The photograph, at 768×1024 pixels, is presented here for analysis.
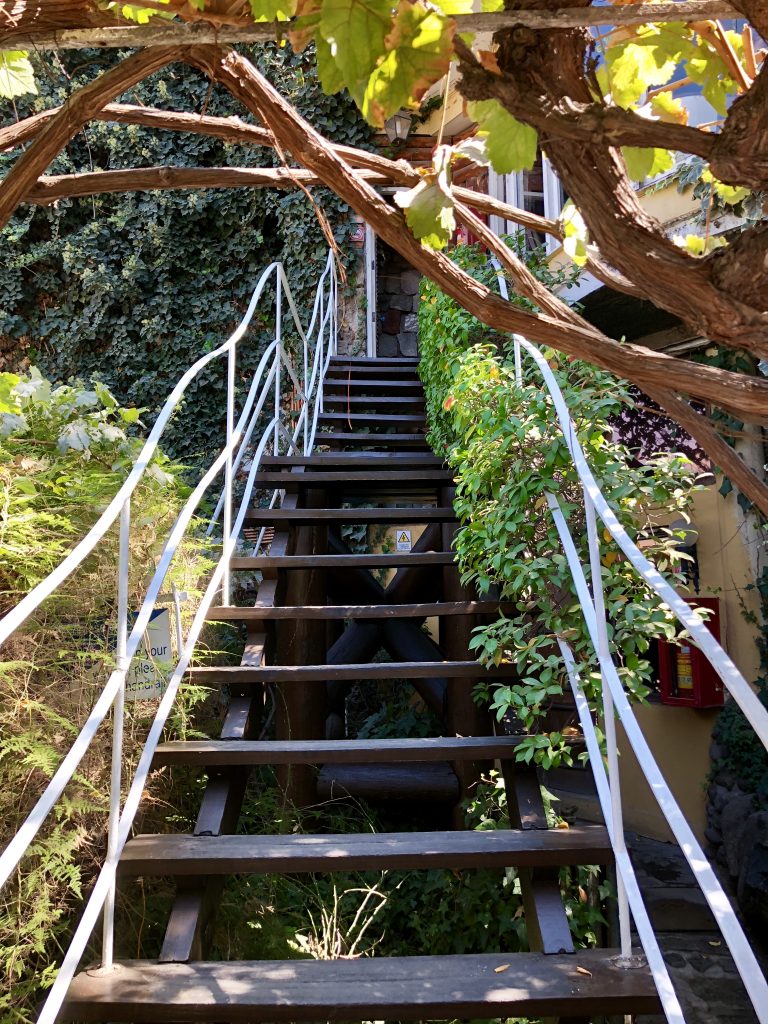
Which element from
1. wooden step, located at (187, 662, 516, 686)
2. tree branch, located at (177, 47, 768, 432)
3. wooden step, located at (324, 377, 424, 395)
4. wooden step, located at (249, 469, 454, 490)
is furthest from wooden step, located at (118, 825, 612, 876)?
wooden step, located at (324, 377, 424, 395)

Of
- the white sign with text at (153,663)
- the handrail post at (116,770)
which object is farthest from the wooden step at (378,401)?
the handrail post at (116,770)

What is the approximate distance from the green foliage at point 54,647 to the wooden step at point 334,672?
0.13m

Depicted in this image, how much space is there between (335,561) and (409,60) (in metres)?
2.27

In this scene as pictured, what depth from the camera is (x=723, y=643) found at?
19.3ft

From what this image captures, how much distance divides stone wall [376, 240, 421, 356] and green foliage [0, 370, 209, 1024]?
6939 mm

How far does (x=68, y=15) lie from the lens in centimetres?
133

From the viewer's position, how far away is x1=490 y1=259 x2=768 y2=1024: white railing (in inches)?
45.5

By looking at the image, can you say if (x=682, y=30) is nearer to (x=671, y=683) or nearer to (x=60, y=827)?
(x=60, y=827)

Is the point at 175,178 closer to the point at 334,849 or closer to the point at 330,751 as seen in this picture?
the point at 330,751

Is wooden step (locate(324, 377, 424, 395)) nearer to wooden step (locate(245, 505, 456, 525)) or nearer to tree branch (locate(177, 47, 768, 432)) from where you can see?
wooden step (locate(245, 505, 456, 525))

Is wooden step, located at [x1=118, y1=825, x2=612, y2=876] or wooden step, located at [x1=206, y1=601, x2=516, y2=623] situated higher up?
wooden step, located at [x1=206, y1=601, x2=516, y2=623]

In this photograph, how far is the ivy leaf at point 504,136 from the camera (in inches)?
53.2

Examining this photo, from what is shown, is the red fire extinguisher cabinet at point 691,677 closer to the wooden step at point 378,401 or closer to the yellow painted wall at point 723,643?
the yellow painted wall at point 723,643

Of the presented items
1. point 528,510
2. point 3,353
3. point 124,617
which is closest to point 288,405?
point 3,353
